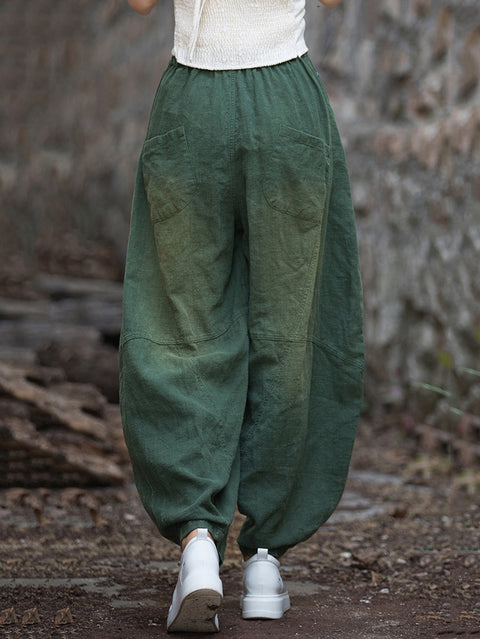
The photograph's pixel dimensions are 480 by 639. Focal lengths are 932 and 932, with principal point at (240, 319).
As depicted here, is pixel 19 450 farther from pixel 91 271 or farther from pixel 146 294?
pixel 91 271

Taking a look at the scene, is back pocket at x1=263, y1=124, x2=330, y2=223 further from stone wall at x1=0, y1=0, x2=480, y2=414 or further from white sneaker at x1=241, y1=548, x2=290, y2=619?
stone wall at x1=0, y1=0, x2=480, y2=414

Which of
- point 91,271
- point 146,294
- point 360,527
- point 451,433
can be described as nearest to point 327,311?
point 146,294

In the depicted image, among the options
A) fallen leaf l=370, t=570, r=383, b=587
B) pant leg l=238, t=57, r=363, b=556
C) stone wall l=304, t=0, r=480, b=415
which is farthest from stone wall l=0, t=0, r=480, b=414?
pant leg l=238, t=57, r=363, b=556

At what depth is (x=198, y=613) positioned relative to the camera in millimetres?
1564

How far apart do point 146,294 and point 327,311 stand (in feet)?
1.20

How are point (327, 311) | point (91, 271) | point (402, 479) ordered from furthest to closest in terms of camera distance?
point (91, 271)
point (402, 479)
point (327, 311)

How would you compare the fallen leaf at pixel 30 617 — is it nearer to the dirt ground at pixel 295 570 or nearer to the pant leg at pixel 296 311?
the dirt ground at pixel 295 570

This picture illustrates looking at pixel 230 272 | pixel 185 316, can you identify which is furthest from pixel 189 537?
pixel 230 272

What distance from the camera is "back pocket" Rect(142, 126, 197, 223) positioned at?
1.74 metres

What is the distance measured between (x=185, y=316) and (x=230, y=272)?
0.14 m

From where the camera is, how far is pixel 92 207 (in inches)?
280

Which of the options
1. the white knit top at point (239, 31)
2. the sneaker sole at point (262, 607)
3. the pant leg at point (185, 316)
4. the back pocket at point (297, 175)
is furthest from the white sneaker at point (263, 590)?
the white knit top at point (239, 31)

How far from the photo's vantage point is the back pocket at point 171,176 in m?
1.74

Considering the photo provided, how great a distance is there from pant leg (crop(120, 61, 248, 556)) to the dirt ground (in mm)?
223
